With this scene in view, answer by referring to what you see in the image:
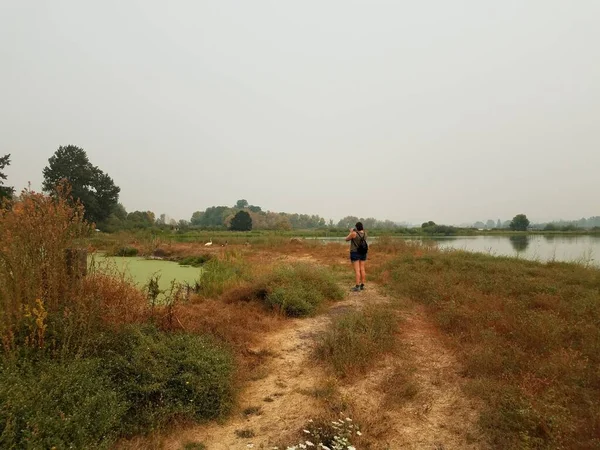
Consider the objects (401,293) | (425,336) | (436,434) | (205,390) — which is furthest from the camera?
(401,293)

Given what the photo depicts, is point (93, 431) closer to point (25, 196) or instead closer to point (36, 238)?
point (36, 238)

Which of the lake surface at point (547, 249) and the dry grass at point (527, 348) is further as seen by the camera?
the lake surface at point (547, 249)

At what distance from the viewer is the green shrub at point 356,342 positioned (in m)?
4.27

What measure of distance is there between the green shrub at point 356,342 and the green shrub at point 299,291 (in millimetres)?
1462

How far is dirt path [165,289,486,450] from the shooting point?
2.92m

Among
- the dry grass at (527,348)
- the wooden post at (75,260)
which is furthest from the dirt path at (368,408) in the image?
the wooden post at (75,260)

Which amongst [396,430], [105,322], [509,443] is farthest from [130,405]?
[509,443]

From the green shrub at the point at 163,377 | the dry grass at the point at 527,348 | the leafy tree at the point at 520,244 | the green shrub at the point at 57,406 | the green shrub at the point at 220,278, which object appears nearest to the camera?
the green shrub at the point at 57,406

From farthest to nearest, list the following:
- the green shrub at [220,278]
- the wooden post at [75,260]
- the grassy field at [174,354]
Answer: the green shrub at [220,278] < the wooden post at [75,260] < the grassy field at [174,354]

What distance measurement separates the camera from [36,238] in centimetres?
359

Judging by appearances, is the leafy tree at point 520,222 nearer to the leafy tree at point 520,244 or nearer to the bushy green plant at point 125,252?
the leafy tree at point 520,244

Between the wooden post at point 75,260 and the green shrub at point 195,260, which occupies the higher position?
the wooden post at point 75,260

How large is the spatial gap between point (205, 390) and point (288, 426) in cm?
95

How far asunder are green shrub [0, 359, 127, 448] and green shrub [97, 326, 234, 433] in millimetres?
168
